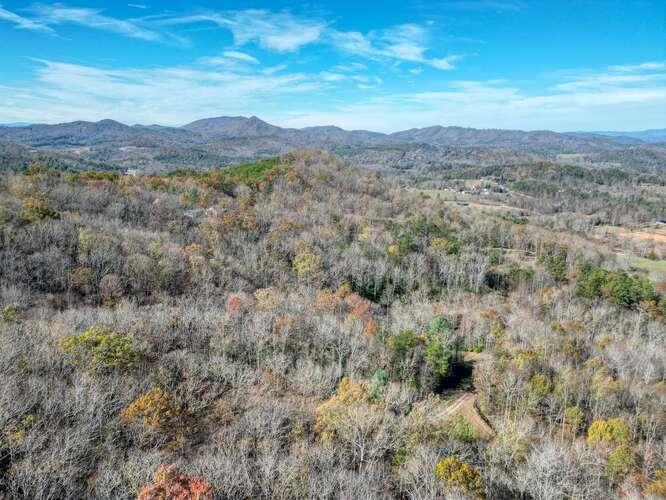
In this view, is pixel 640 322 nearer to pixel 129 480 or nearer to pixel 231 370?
pixel 231 370

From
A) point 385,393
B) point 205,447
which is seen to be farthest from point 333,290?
point 205,447

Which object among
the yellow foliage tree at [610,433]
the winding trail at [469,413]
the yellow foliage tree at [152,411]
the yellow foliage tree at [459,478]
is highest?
the yellow foliage tree at [152,411]

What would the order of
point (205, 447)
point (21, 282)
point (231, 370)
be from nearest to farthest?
point (205, 447), point (231, 370), point (21, 282)

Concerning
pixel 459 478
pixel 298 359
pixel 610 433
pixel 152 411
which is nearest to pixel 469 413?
pixel 610 433

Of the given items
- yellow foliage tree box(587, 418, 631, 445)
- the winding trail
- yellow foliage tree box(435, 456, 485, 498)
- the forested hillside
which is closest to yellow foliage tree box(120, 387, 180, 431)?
the forested hillside

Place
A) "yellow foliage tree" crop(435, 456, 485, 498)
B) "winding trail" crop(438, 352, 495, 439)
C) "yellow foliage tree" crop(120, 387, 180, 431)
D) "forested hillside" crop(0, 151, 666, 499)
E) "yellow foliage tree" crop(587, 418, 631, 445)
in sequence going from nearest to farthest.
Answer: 1. "yellow foliage tree" crop(435, 456, 485, 498)
2. "forested hillside" crop(0, 151, 666, 499)
3. "yellow foliage tree" crop(120, 387, 180, 431)
4. "yellow foliage tree" crop(587, 418, 631, 445)
5. "winding trail" crop(438, 352, 495, 439)

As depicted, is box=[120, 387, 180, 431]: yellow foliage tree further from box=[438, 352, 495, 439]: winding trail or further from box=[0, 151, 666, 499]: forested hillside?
box=[438, 352, 495, 439]: winding trail

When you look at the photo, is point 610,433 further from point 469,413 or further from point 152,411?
point 152,411

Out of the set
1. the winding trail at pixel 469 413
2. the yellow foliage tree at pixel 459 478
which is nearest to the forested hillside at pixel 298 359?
the yellow foliage tree at pixel 459 478

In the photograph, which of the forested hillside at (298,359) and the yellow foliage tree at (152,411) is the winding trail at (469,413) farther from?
the yellow foliage tree at (152,411)
